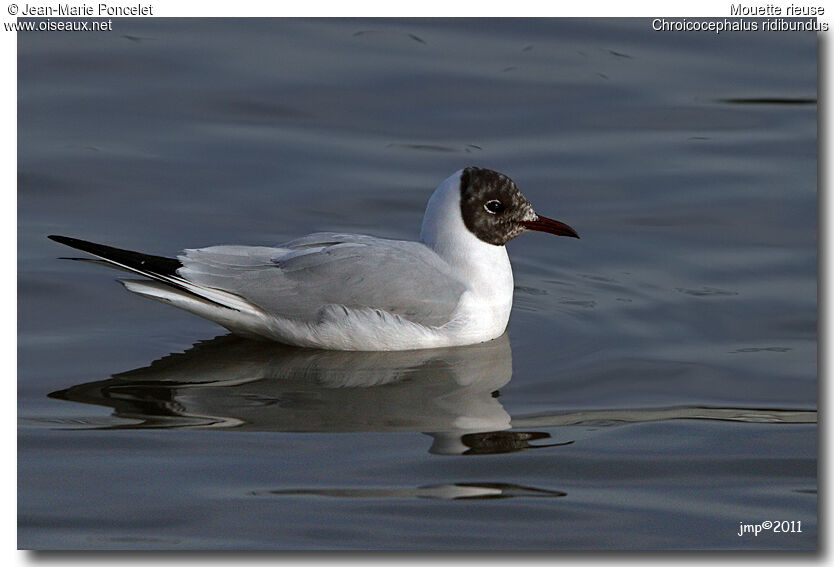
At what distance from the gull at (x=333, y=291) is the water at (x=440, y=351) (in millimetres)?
149

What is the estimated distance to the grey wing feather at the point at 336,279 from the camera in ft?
26.7

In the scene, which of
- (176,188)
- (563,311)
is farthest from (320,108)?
(563,311)

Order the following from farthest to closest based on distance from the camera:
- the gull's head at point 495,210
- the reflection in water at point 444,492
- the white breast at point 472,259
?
the gull's head at point 495,210 → the white breast at point 472,259 → the reflection in water at point 444,492

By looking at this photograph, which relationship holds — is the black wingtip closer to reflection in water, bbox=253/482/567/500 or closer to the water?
the water

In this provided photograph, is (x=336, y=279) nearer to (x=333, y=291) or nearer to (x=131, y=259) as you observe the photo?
(x=333, y=291)

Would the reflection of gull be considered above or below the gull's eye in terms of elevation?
below

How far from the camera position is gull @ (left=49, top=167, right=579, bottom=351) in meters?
8.12

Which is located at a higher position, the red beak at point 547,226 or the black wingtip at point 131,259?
the red beak at point 547,226

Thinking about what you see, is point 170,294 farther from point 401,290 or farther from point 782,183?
point 782,183

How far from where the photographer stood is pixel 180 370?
312 inches

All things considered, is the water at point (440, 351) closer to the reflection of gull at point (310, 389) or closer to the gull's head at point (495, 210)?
the reflection of gull at point (310, 389)

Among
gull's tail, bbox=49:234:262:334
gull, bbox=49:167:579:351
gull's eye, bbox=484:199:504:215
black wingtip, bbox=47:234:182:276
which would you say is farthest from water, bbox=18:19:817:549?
gull's eye, bbox=484:199:504:215

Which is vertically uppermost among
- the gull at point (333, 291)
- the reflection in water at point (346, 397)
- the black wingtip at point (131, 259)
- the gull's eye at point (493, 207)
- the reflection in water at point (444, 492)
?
the gull's eye at point (493, 207)

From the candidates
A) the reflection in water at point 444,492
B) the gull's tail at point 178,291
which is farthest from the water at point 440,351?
the gull's tail at point 178,291
